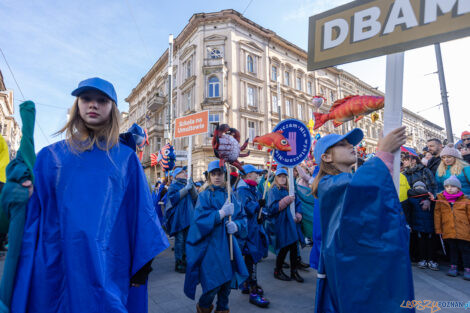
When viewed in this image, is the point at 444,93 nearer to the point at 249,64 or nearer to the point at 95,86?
the point at 95,86

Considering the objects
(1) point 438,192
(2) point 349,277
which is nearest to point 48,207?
(2) point 349,277

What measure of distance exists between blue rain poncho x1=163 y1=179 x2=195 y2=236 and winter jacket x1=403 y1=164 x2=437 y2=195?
16.2 ft

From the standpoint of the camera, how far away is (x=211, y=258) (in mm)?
2822

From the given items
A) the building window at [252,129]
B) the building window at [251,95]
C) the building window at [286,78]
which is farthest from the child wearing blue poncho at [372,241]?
the building window at [286,78]

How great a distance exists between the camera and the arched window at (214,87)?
22.4 m

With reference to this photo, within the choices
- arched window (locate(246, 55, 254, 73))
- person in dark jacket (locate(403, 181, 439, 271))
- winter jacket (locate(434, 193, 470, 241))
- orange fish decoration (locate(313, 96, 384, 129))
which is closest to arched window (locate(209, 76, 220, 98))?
arched window (locate(246, 55, 254, 73))

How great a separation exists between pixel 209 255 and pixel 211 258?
4cm

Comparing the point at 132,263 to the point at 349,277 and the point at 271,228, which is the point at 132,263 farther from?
the point at 271,228

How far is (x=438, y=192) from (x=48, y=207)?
6.65 meters

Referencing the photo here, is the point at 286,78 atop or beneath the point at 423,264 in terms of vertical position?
atop

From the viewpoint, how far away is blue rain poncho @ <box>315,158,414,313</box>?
1344 mm

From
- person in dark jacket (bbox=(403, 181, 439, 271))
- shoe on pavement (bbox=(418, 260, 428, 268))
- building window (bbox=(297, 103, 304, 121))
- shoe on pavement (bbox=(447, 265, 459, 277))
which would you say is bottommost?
shoe on pavement (bbox=(418, 260, 428, 268))

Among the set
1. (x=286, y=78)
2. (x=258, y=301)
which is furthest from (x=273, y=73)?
(x=258, y=301)

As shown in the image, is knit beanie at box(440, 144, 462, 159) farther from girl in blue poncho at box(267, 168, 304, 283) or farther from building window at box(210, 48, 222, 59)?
building window at box(210, 48, 222, 59)
